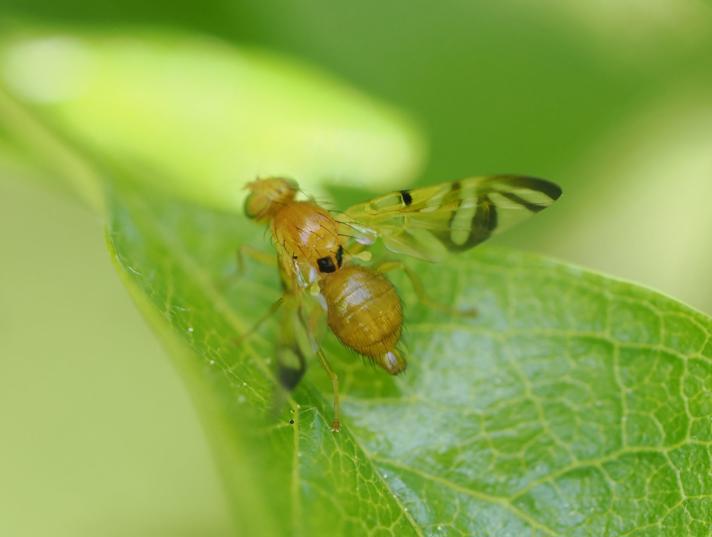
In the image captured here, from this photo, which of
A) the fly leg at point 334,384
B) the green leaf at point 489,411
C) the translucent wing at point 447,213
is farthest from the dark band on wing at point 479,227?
the fly leg at point 334,384

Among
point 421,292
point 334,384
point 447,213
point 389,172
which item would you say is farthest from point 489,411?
point 389,172

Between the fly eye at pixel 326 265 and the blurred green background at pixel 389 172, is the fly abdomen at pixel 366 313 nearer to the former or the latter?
the fly eye at pixel 326 265

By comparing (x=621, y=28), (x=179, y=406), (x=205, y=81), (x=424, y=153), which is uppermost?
(x=621, y=28)

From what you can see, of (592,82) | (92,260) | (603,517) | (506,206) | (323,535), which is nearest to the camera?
(323,535)

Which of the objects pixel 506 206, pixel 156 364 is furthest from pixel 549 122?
pixel 156 364

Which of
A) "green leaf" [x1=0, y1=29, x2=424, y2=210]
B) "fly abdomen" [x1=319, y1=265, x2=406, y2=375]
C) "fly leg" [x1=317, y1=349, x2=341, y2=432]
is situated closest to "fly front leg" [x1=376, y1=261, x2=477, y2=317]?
"fly abdomen" [x1=319, y1=265, x2=406, y2=375]

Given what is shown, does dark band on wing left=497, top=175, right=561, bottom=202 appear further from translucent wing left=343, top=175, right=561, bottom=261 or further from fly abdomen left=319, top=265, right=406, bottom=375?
fly abdomen left=319, top=265, right=406, bottom=375

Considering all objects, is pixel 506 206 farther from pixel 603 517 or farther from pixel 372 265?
pixel 603 517
